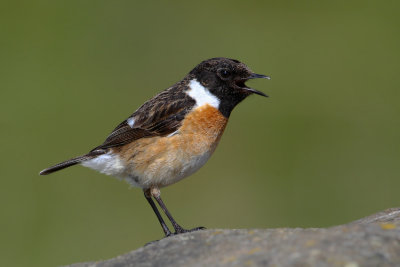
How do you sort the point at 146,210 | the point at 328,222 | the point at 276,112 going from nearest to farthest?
the point at 328,222 → the point at 146,210 → the point at 276,112

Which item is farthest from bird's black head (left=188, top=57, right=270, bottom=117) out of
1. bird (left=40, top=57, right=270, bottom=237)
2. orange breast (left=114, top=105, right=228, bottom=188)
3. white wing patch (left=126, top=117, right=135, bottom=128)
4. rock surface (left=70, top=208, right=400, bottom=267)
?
rock surface (left=70, top=208, right=400, bottom=267)

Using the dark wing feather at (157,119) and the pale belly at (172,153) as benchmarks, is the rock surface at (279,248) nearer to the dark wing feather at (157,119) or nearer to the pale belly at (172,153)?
the pale belly at (172,153)

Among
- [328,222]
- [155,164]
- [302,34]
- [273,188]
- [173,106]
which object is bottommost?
[328,222]

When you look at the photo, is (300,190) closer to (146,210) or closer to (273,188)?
(273,188)

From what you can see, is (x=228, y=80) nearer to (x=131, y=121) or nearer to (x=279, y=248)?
(x=131, y=121)

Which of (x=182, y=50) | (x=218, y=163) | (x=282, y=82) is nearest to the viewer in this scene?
(x=218, y=163)

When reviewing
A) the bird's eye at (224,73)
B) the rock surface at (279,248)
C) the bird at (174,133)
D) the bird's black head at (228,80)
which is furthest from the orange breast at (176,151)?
the rock surface at (279,248)

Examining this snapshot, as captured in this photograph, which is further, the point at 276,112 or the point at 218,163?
the point at 276,112

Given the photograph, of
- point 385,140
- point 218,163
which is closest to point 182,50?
point 218,163
